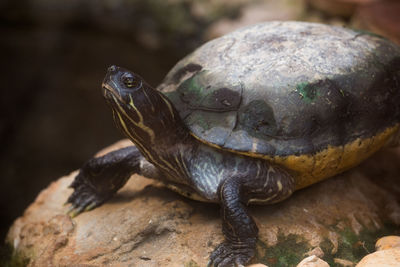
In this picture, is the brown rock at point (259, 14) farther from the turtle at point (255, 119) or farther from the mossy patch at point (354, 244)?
the mossy patch at point (354, 244)

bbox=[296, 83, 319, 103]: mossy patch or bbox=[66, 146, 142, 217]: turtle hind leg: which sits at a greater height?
bbox=[296, 83, 319, 103]: mossy patch

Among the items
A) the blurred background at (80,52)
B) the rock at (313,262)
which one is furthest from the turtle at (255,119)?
the blurred background at (80,52)

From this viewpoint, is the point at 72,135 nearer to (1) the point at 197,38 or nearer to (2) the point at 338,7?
(1) the point at 197,38

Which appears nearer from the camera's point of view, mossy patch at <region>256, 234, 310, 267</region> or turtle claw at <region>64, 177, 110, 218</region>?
mossy patch at <region>256, 234, 310, 267</region>

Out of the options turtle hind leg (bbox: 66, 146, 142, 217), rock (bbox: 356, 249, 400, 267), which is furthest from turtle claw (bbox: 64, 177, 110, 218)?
rock (bbox: 356, 249, 400, 267)

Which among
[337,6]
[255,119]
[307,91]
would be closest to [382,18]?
[337,6]

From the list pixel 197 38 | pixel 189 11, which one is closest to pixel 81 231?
pixel 197 38

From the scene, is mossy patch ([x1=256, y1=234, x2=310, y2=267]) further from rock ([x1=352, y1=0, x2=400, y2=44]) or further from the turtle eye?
rock ([x1=352, y1=0, x2=400, y2=44])

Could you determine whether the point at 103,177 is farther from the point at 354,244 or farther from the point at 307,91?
the point at 354,244
